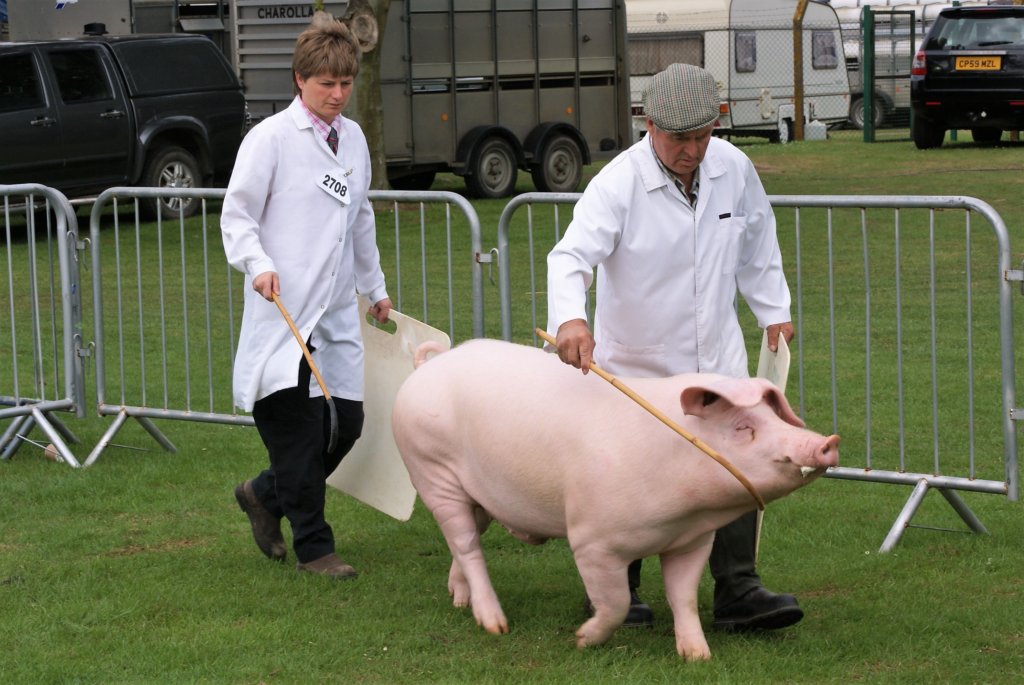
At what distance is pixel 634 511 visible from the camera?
14.8ft

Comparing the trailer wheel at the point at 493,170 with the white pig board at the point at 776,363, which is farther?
the trailer wheel at the point at 493,170

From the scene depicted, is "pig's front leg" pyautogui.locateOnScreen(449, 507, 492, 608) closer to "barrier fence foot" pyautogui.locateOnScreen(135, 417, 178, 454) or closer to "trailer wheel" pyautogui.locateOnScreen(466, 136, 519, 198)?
"barrier fence foot" pyautogui.locateOnScreen(135, 417, 178, 454)

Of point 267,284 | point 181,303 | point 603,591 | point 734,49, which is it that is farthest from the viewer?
point 734,49

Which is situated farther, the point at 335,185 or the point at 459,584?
the point at 335,185

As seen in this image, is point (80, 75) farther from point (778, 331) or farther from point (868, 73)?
point (868, 73)

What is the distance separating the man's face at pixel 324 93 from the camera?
5543mm

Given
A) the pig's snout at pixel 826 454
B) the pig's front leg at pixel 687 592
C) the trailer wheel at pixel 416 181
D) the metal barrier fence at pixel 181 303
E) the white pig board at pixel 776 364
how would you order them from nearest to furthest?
the pig's snout at pixel 826 454, the pig's front leg at pixel 687 592, the white pig board at pixel 776 364, the metal barrier fence at pixel 181 303, the trailer wheel at pixel 416 181

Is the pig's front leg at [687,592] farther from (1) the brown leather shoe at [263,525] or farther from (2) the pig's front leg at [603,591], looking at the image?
(1) the brown leather shoe at [263,525]

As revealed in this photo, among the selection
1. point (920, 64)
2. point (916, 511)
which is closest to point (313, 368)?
point (916, 511)

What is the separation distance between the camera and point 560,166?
20016 millimetres

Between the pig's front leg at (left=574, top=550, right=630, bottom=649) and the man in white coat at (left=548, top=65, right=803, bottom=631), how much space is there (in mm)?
316

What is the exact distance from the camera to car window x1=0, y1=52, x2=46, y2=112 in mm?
15875

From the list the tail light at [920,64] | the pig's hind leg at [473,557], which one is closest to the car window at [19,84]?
the pig's hind leg at [473,557]

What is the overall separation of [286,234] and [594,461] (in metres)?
1.60
